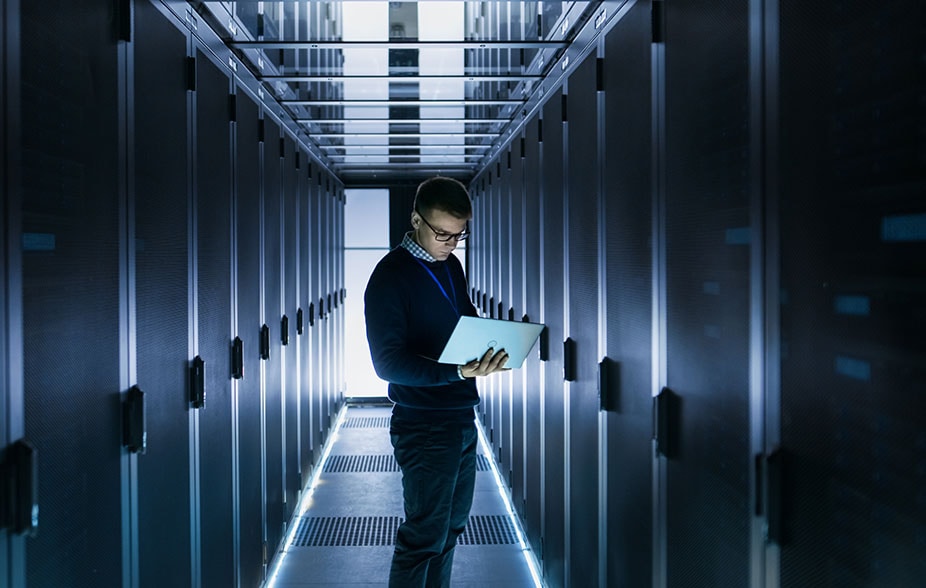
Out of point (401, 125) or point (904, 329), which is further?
point (401, 125)

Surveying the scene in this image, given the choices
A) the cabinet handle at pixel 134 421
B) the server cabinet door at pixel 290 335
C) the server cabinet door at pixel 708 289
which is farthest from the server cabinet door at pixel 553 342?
the cabinet handle at pixel 134 421

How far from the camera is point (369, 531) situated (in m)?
4.62

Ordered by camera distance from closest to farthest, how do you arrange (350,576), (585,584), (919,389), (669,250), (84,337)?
(919,389) → (84,337) → (669,250) → (585,584) → (350,576)

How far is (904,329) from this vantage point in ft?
3.31

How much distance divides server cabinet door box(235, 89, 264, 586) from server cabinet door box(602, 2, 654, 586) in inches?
64.8

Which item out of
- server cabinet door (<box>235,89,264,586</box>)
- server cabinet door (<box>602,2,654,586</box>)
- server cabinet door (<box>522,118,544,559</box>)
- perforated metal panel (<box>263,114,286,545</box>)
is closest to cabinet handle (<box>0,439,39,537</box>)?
server cabinet door (<box>602,2,654,586</box>)

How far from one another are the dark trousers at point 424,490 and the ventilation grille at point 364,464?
3.59 metres

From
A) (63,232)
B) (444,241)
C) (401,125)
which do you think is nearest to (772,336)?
(444,241)

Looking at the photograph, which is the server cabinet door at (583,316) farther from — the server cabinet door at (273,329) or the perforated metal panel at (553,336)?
the server cabinet door at (273,329)

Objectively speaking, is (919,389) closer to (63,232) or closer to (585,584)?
(63,232)

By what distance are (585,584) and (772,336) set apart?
1763 millimetres

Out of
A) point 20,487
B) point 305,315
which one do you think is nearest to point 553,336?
point 20,487

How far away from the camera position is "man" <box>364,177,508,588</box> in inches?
93.5

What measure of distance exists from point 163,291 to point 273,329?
5.81 feet
